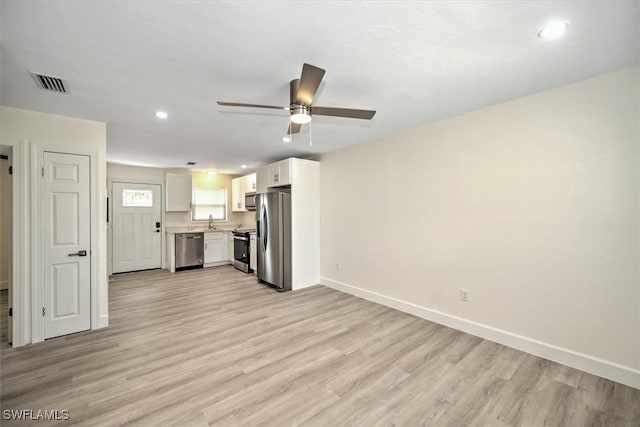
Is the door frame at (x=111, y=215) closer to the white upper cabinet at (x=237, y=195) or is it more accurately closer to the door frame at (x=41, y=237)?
the white upper cabinet at (x=237, y=195)

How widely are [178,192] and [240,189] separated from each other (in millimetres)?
1531

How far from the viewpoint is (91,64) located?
6.27 feet

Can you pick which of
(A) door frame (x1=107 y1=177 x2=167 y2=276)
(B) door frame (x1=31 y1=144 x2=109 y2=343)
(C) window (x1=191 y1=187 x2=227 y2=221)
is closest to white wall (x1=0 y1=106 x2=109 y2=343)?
(B) door frame (x1=31 y1=144 x2=109 y2=343)

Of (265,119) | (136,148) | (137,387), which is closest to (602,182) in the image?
(265,119)

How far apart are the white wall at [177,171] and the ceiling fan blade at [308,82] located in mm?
5828

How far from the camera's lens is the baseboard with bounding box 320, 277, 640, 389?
6.82 ft

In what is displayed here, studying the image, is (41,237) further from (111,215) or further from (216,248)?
(216,248)

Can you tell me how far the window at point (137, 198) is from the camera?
5969 millimetres

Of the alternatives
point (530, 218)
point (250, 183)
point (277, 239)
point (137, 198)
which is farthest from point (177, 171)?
point (530, 218)

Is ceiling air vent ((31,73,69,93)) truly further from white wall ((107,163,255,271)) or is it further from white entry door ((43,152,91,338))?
white wall ((107,163,255,271))

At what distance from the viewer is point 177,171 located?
6.57 m

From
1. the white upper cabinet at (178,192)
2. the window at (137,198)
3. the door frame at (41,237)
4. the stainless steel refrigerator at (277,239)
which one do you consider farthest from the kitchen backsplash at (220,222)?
the door frame at (41,237)

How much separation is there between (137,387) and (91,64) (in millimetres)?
2554

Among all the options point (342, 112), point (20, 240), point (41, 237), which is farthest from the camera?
point (41, 237)
